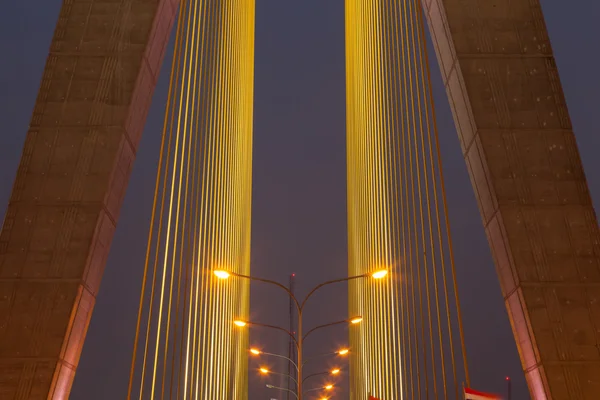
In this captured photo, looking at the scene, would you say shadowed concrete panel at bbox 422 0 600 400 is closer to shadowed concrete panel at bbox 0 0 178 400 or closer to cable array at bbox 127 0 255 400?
cable array at bbox 127 0 255 400

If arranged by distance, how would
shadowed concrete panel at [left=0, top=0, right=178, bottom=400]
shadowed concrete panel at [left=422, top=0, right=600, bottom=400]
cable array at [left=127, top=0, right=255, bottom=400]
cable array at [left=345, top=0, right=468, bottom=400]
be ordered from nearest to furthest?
shadowed concrete panel at [left=0, top=0, right=178, bottom=400], shadowed concrete panel at [left=422, top=0, right=600, bottom=400], cable array at [left=127, top=0, right=255, bottom=400], cable array at [left=345, top=0, right=468, bottom=400]

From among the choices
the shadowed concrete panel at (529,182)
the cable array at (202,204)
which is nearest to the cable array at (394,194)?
Result: the shadowed concrete panel at (529,182)

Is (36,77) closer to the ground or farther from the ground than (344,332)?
farther from the ground

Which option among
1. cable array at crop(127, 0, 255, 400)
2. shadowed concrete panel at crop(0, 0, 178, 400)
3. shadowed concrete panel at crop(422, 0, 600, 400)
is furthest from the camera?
cable array at crop(127, 0, 255, 400)

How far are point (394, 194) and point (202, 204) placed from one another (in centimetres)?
388

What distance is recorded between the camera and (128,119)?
10195 millimetres

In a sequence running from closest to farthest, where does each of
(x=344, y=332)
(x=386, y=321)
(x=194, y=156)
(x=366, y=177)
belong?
(x=194, y=156)
(x=386, y=321)
(x=366, y=177)
(x=344, y=332)

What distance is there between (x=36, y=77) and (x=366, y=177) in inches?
1337

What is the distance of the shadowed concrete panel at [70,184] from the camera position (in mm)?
8898

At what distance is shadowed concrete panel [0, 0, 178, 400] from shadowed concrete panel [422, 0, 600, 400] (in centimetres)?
485

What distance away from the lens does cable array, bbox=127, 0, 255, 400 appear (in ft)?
34.2

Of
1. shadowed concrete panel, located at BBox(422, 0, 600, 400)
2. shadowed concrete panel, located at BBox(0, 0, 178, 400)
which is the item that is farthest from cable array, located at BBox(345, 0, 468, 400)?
shadowed concrete panel, located at BBox(0, 0, 178, 400)

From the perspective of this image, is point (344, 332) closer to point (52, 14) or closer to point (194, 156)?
point (52, 14)

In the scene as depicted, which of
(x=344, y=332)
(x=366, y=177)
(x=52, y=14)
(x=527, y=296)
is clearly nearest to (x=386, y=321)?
(x=366, y=177)
